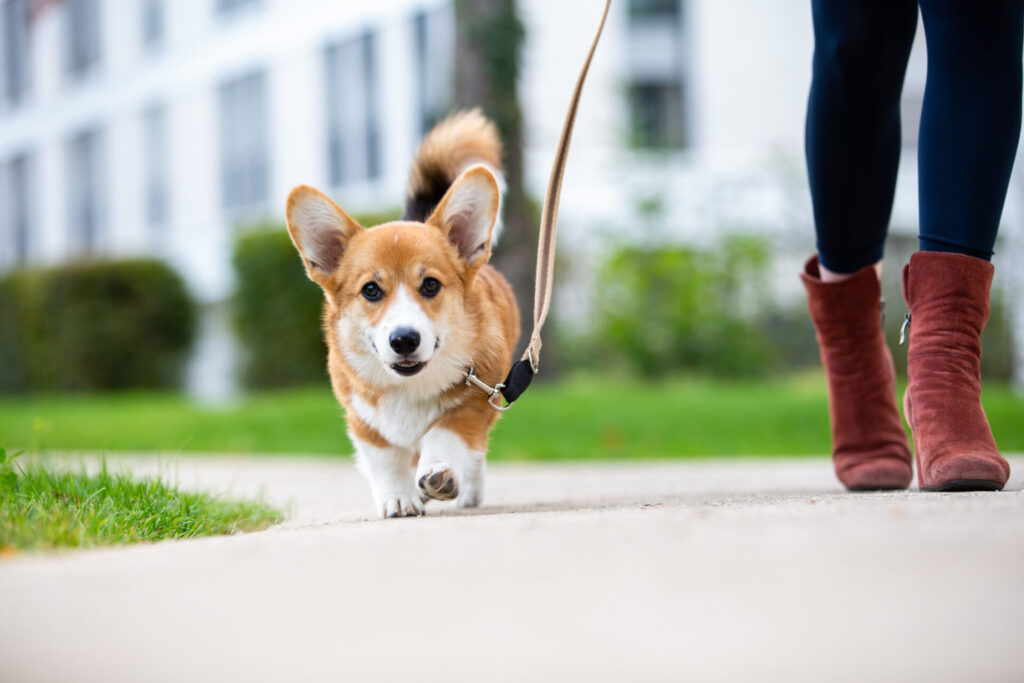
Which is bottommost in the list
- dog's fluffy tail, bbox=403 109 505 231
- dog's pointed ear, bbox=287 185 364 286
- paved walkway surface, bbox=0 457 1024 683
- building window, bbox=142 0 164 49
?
paved walkway surface, bbox=0 457 1024 683

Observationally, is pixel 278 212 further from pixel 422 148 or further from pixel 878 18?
pixel 878 18

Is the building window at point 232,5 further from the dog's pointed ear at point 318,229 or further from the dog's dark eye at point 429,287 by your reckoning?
the dog's dark eye at point 429,287

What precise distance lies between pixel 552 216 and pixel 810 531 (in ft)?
3.67

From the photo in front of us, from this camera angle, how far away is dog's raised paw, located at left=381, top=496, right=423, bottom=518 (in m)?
2.53

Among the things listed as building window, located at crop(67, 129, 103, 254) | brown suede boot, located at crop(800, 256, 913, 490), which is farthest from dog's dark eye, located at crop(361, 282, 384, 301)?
building window, located at crop(67, 129, 103, 254)

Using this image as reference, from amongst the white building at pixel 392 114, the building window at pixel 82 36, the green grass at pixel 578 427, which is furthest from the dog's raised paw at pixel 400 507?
the building window at pixel 82 36

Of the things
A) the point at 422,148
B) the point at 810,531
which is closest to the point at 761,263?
the point at 422,148

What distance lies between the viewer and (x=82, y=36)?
752 inches

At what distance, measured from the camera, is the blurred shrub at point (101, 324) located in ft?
44.4

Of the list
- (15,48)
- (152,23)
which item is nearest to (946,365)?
(152,23)

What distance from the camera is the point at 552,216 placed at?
2475 mm

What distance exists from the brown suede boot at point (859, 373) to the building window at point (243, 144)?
13289 millimetres

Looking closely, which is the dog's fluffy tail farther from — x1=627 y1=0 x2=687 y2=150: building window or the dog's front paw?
x1=627 y1=0 x2=687 y2=150: building window

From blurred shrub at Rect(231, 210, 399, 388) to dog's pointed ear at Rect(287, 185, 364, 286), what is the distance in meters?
7.89
